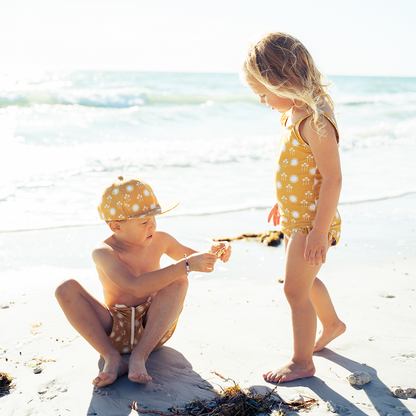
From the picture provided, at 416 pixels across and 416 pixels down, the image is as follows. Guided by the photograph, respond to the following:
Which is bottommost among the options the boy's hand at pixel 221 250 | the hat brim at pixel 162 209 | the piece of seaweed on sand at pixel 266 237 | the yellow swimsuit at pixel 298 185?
the piece of seaweed on sand at pixel 266 237

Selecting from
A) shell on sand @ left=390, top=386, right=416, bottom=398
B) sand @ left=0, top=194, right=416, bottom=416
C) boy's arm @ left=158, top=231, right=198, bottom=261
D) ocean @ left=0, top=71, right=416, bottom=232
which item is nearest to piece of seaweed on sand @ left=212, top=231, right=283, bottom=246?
sand @ left=0, top=194, right=416, bottom=416

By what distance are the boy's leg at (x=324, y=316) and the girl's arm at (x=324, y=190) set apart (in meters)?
0.48

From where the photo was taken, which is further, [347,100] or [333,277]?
[347,100]

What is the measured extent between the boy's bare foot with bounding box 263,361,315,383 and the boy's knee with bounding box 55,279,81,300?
1.07 meters

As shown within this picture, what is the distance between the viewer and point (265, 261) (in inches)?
155

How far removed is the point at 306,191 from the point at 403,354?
3.52 feet

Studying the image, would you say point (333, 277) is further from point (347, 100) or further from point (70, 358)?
point (347, 100)

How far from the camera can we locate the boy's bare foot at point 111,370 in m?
2.14

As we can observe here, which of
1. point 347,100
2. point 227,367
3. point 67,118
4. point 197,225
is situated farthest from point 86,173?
point 347,100

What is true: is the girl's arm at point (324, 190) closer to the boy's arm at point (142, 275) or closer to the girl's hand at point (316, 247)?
the girl's hand at point (316, 247)

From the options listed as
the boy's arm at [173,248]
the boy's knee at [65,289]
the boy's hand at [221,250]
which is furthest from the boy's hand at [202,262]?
the boy's knee at [65,289]

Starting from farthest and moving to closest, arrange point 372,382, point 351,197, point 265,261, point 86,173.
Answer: point 86,173
point 351,197
point 265,261
point 372,382

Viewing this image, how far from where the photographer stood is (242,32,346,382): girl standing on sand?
2.16 metres

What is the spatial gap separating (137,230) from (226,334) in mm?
875
